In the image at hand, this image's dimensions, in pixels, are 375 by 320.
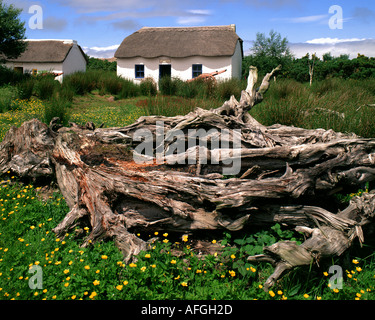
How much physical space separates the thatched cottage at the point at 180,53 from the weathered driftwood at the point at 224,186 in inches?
755

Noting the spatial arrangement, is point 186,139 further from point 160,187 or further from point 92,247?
point 92,247

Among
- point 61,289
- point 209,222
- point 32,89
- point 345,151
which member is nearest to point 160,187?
point 209,222

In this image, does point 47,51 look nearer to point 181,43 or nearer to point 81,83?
point 181,43

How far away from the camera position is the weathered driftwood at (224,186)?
3.38m

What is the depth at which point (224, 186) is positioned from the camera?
3732 millimetres

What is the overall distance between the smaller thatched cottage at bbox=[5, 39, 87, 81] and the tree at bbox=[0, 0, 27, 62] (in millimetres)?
5918

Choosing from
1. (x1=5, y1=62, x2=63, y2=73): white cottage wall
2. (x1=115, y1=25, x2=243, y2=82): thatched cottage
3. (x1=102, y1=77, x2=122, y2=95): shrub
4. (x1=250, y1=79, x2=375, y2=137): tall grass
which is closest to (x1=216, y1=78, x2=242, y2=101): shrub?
(x1=250, y1=79, x2=375, y2=137): tall grass

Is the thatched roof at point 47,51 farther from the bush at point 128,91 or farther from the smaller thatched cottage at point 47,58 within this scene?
the bush at point 128,91

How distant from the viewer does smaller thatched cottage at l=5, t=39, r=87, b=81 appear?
84.9 feet

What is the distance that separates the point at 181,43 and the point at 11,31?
36.5 feet

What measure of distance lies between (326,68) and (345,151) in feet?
77.6

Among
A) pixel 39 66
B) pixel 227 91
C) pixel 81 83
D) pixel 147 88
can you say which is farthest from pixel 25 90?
pixel 39 66

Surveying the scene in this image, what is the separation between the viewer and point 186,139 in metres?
4.78

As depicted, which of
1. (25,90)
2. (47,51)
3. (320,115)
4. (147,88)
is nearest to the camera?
(320,115)
